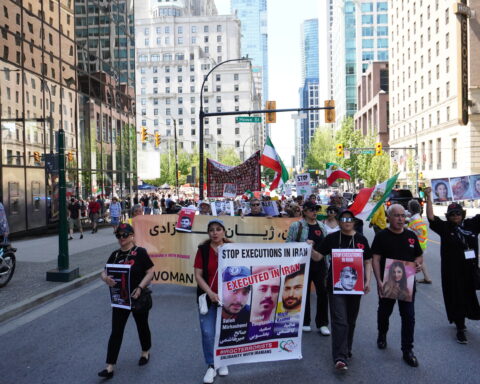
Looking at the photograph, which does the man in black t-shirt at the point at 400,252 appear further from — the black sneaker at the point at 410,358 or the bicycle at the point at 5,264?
the bicycle at the point at 5,264

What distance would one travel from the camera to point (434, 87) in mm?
56094

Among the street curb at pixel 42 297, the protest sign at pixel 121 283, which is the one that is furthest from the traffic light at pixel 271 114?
the protest sign at pixel 121 283

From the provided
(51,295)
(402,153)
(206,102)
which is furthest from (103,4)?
(206,102)

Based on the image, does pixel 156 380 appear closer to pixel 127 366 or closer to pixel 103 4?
pixel 127 366

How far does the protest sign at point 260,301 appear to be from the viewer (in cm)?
474

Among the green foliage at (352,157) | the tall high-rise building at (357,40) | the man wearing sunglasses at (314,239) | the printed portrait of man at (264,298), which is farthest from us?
the tall high-rise building at (357,40)

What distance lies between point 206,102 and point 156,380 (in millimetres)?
127031

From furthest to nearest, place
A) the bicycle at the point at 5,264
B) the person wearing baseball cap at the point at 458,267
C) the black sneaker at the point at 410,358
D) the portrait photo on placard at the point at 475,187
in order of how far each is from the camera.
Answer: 1. the bicycle at the point at 5,264
2. the portrait photo on placard at the point at 475,187
3. the person wearing baseball cap at the point at 458,267
4. the black sneaker at the point at 410,358

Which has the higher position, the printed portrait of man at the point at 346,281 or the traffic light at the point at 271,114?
the traffic light at the point at 271,114

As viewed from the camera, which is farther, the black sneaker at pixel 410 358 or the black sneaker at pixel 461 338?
the black sneaker at pixel 461 338

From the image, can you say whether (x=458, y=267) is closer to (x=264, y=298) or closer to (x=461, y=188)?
(x=264, y=298)

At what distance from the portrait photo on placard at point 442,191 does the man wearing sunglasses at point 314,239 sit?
3.83m

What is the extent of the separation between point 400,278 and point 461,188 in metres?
4.79

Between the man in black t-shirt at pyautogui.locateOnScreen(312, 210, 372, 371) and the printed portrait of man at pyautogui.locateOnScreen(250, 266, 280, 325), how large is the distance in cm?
66
